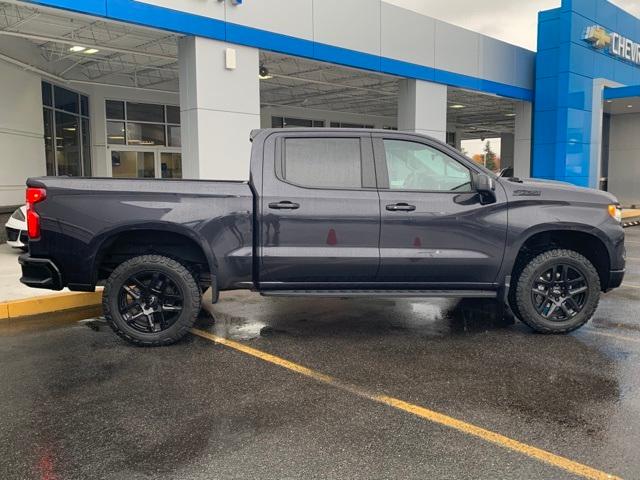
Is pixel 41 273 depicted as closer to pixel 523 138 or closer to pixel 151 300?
pixel 151 300

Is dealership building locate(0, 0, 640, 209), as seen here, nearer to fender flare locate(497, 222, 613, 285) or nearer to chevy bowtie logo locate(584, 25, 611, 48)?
chevy bowtie logo locate(584, 25, 611, 48)

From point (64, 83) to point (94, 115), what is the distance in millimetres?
1716

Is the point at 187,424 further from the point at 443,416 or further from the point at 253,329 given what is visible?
the point at 253,329

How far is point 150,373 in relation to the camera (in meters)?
4.71

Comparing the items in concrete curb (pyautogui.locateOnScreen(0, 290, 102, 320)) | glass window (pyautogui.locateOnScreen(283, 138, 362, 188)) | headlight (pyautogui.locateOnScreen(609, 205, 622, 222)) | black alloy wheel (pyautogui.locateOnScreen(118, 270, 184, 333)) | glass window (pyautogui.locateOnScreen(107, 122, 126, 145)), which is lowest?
concrete curb (pyautogui.locateOnScreen(0, 290, 102, 320))

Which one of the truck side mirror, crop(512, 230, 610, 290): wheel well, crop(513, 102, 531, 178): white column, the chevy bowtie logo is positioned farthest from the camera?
crop(513, 102, 531, 178): white column

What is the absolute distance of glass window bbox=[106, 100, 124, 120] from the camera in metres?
18.6

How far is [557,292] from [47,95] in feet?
48.7

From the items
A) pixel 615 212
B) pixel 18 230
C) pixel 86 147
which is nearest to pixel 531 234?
pixel 615 212

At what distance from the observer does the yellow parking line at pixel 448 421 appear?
10.4 feet

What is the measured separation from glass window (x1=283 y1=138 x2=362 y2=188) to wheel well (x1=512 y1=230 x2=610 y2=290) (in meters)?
1.92

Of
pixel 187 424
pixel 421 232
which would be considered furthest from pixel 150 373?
pixel 421 232

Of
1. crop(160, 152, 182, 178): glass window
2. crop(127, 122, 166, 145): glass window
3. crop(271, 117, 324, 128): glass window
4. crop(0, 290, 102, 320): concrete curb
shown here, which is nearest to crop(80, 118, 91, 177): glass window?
crop(127, 122, 166, 145): glass window

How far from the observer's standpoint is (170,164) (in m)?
20.7
